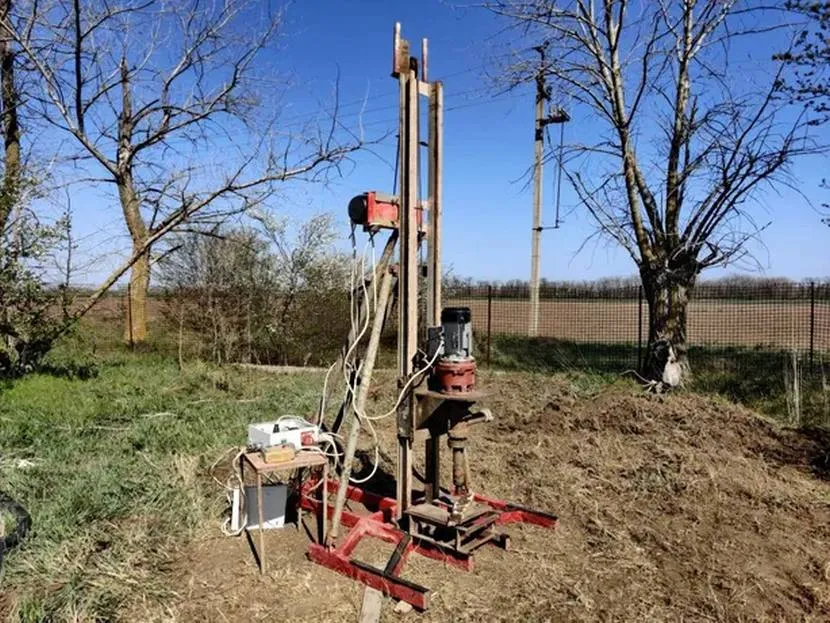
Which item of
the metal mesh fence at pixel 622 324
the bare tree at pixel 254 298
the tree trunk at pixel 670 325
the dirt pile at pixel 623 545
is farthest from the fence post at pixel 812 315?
the bare tree at pixel 254 298

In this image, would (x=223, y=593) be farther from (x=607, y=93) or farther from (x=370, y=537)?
(x=607, y=93)

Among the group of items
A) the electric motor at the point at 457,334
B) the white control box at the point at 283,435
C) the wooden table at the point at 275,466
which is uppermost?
the electric motor at the point at 457,334

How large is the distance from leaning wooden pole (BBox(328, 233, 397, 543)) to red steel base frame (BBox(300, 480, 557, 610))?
108 mm

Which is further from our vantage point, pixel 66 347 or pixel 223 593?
pixel 66 347

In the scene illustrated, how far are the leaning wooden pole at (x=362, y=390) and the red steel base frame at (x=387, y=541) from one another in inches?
4.3

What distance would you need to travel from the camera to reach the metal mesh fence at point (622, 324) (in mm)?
10195

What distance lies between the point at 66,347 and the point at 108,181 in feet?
9.04

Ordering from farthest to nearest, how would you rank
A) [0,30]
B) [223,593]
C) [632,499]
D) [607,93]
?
[0,30] → [607,93] → [632,499] → [223,593]

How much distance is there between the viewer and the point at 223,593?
270 cm

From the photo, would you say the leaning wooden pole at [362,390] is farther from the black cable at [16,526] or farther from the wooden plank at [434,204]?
the black cable at [16,526]

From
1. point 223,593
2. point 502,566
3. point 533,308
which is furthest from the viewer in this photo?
point 533,308

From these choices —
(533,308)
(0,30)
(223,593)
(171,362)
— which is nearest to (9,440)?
(223,593)

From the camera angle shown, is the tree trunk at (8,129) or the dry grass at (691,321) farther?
the dry grass at (691,321)

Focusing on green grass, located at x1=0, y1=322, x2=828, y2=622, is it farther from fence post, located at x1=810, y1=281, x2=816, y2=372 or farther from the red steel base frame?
the red steel base frame
